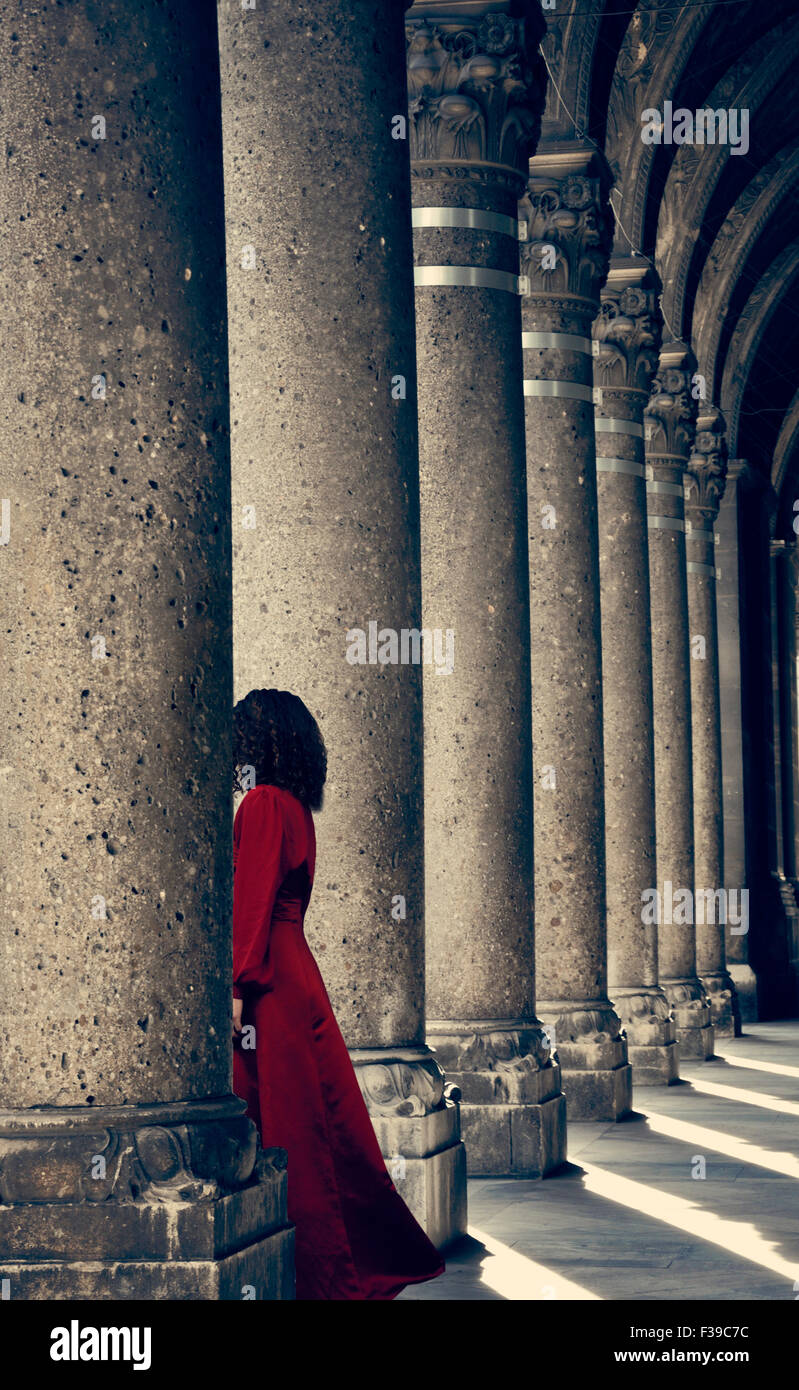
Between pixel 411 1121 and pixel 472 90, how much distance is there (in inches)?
197

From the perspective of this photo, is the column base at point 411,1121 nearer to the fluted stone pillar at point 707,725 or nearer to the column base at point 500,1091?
the column base at point 500,1091

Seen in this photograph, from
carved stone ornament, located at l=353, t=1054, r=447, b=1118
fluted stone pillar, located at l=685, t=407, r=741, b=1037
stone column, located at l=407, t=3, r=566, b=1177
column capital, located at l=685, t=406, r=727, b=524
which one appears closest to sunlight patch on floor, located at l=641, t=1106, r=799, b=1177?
stone column, located at l=407, t=3, r=566, b=1177

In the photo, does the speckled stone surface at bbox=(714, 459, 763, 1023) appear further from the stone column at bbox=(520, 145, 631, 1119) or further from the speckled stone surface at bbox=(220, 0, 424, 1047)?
the speckled stone surface at bbox=(220, 0, 424, 1047)

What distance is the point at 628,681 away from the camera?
14.1 metres

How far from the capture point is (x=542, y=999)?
11914 millimetres

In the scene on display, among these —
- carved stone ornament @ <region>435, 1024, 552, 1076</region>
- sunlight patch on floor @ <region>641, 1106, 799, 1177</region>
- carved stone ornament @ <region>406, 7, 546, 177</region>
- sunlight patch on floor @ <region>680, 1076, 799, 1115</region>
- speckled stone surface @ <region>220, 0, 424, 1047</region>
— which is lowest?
sunlight patch on floor @ <region>680, 1076, 799, 1115</region>

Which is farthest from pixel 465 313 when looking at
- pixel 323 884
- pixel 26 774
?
pixel 26 774

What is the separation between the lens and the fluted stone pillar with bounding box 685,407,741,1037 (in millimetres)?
18688

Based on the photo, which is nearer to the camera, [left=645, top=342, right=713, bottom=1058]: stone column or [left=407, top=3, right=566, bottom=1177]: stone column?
[left=407, top=3, right=566, bottom=1177]: stone column

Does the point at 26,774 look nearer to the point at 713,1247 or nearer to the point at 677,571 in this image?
the point at 713,1247

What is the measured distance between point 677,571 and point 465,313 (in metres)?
7.62

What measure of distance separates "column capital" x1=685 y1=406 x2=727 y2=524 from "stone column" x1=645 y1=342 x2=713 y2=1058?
2.20m

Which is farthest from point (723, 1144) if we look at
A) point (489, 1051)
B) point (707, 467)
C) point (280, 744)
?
point (707, 467)

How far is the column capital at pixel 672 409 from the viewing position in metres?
17.1
